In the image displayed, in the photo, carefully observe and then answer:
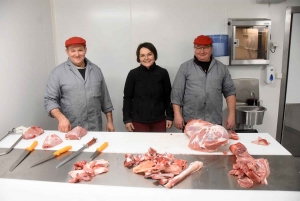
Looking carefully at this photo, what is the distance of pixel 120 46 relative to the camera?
3.21 m

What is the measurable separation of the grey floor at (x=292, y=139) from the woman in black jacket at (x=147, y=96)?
5.63 feet

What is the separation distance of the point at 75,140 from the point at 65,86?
2.20ft

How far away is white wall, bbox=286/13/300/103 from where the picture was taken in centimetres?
313

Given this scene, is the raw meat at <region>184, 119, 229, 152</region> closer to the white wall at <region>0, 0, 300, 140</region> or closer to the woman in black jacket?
the woman in black jacket

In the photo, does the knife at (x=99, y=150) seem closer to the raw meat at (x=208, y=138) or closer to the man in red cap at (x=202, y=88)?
the raw meat at (x=208, y=138)

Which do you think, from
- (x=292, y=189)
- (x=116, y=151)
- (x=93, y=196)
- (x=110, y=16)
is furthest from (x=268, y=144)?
(x=110, y=16)

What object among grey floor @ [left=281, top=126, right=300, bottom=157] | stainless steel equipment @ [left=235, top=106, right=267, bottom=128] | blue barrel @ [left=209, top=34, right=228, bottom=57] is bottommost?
grey floor @ [left=281, top=126, right=300, bottom=157]

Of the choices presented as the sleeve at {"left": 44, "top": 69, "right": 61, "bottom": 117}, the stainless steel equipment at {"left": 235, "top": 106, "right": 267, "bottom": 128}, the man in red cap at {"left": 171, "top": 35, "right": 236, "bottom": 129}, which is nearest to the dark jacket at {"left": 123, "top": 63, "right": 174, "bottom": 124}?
the man in red cap at {"left": 171, "top": 35, "right": 236, "bottom": 129}

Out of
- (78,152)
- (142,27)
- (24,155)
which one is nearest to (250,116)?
(142,27)

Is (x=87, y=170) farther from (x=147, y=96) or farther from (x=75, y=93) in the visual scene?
(x=147, y=96)

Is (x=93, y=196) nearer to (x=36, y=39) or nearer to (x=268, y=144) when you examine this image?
(x=268, y=144)

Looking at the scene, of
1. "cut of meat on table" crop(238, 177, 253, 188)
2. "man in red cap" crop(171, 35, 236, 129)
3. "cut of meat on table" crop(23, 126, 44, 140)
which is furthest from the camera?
"man in red cap" crop(171, 35, 236, 129)

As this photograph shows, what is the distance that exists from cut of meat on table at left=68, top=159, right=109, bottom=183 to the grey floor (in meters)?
2.80

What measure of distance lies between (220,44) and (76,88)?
5.29 ft
